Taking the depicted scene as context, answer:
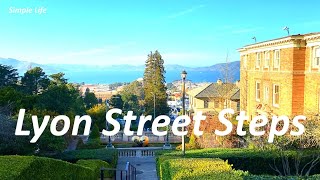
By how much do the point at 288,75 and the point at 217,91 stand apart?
26.5 meters

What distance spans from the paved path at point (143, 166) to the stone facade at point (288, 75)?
906 cm

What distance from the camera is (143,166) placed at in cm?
2328

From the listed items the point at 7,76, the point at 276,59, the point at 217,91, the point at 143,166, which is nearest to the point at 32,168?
the point at 143,166

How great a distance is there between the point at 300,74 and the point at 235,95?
24.1m

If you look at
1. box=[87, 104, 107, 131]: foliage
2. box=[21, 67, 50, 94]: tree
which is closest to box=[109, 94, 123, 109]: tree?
box=[21, 67, 50, 94]: tree

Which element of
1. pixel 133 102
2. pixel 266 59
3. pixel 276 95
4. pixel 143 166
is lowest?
pixel 143 166

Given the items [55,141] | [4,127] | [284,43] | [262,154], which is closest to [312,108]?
[284,43]

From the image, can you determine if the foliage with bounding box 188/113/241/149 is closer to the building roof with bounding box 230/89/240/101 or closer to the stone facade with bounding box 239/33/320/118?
the stone facade with bounding box 239/33/320/118

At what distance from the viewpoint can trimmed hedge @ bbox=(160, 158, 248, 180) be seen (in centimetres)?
886

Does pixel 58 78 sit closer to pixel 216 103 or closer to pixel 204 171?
pixel 216 103

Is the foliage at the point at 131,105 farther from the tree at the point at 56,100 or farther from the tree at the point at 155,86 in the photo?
the tree at the point at 56,100

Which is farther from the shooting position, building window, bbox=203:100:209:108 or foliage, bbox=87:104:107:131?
building window, bbox=203:100:209:108

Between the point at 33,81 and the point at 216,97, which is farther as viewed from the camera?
the point at 216,97

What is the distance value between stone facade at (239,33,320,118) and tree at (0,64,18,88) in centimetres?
3326
